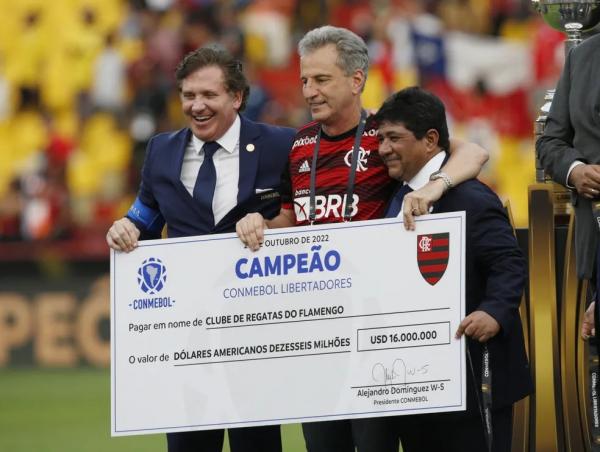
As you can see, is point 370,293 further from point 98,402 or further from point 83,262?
point 83,262

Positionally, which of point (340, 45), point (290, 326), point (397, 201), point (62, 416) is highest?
point (340, 45)

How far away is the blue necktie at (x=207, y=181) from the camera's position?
623cm

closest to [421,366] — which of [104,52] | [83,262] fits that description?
[83,262]

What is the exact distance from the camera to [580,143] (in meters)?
5.86

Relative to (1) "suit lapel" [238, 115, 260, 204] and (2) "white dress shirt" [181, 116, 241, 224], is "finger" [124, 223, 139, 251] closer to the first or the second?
(2) "white dress shirt" [181, 116, 241, 224]

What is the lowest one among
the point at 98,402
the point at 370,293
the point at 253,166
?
the point at 98,402

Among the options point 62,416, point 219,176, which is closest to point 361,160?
point 219,176

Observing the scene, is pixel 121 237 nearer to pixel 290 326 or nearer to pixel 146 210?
pixel 146 210

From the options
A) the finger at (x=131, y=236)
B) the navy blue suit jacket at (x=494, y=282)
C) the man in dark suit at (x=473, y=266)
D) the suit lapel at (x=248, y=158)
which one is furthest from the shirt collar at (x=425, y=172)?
the finger at (x=131, y=236)

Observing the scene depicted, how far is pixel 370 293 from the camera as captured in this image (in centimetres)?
582

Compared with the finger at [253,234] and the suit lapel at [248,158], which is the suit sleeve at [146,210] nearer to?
the suit lapel at [248,158]

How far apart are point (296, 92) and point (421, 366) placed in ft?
35.4

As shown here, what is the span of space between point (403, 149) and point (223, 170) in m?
0.93

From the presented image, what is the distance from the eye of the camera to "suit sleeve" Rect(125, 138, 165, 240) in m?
6.37
